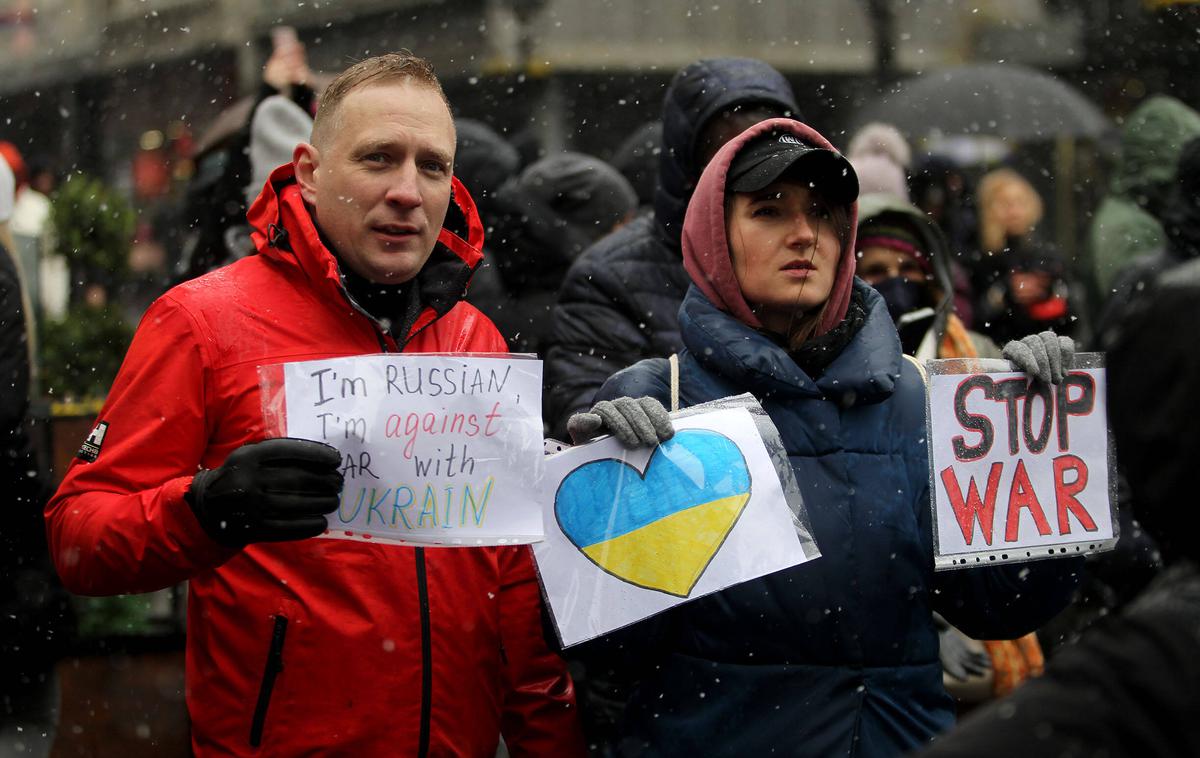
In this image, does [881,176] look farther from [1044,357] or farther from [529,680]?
[529,680]

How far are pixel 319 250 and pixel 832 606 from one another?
1.30m

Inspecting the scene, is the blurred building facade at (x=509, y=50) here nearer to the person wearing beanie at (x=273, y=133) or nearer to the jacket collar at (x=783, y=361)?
the person wearing beanie at (x=273, y=133)

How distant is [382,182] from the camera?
10.6ft

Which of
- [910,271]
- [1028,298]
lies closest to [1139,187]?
[1028,298]

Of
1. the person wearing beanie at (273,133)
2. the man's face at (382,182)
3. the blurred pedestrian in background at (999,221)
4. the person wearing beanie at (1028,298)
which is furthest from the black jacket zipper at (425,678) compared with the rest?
the blurred pedestrian in background at (999,221)

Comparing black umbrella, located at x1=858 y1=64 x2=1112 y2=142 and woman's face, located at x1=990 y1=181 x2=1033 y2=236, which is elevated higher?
black umbrella, located at x1=858 y1=64 x2=1112 y2=142

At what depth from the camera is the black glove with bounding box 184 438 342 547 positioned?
107 inches

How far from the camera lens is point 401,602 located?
3127 mm

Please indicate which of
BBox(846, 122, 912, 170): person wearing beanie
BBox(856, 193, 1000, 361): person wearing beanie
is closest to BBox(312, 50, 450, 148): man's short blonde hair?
BBox(856, 193, 1000, 361): person wearing beanie

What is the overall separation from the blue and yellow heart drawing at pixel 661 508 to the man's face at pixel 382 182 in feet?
2.08

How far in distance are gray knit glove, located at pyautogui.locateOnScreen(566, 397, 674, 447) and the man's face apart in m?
0.53

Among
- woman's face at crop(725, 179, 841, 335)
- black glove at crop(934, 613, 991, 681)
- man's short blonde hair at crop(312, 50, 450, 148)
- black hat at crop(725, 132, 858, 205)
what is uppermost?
man's short blonde hair at crop(312, 50, 450, 148)

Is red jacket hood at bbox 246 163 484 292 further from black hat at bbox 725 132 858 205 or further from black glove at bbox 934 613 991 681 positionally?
black glove at bbox 934 613 991 681

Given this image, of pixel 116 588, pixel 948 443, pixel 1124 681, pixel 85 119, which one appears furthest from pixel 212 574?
pixel 85 119
